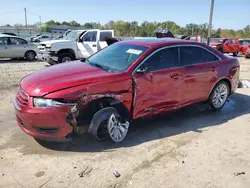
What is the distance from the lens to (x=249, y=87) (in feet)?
28.5

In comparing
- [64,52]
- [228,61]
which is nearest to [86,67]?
[228,61]

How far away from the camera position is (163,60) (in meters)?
4.79

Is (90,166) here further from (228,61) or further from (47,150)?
(228,61)

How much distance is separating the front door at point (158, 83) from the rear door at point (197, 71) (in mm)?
203

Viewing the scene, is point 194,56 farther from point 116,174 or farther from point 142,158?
point 116,174

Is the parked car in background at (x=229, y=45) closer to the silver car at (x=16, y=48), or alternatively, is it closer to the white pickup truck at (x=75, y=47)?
the white pickup truck at (x=75, y=47)

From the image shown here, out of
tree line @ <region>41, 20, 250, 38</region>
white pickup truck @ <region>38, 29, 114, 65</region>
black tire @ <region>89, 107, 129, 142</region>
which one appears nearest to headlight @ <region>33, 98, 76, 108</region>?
black tire @ <region>89, 107, 129, 142</region>

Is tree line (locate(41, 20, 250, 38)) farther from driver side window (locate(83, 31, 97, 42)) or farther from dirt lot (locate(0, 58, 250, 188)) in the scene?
dirt lot (locate(0, 58, 250, 188))

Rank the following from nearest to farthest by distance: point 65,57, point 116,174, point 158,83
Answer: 1. point 116,174
2. point 158,83
3. point 65,57

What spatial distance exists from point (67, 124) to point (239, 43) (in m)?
24.7

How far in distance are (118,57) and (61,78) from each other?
4.23ft

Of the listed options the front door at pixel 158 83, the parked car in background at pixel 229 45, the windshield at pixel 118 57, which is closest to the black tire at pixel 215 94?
the front door at pixel 158 83

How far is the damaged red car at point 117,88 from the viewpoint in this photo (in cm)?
367

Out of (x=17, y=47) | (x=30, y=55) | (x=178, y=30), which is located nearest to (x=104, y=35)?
(x=30, y=55)
